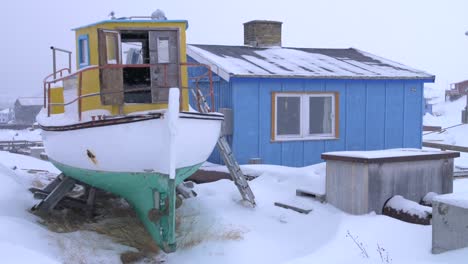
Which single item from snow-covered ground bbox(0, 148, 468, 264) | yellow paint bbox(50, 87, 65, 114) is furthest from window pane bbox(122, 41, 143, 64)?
snow-covered ground bbox(0, 148, 468, 264)

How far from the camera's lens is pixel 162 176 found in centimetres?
617

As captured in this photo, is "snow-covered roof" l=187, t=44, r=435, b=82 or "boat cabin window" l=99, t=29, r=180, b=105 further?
"snow-covered roof" l=187, t=44, r=435, b=82

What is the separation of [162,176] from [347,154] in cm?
317

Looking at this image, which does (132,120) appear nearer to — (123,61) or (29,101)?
(123,61)

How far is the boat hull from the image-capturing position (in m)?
5.96

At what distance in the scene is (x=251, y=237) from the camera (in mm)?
6676

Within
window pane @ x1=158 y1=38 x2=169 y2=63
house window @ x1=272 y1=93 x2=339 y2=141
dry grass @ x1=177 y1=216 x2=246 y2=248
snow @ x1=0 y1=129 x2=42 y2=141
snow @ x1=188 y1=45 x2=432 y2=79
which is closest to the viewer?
dry grass @ x1=177 y1=216 x2=246 y2=248

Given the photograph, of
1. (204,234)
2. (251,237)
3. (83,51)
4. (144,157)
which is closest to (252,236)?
(251,237)

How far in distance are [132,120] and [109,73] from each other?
1366mm

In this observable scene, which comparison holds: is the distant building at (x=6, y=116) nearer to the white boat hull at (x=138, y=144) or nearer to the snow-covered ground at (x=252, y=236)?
the snow-covered ground at (x=252, y=236)

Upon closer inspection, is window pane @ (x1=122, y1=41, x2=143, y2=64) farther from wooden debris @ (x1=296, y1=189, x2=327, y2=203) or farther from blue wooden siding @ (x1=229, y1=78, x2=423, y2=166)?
wooden debris @ (x1=296, y1=189, x2=327, y2=203)

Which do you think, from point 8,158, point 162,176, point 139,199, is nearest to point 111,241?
point 139,199

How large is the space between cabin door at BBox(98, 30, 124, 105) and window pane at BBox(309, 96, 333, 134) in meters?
5.49

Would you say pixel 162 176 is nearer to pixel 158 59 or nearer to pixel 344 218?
pixel 158 59
